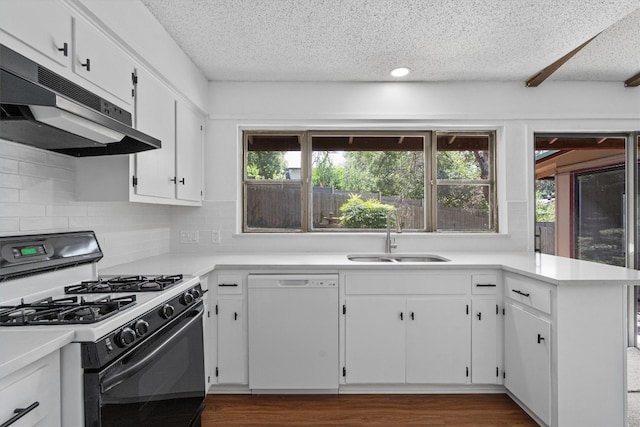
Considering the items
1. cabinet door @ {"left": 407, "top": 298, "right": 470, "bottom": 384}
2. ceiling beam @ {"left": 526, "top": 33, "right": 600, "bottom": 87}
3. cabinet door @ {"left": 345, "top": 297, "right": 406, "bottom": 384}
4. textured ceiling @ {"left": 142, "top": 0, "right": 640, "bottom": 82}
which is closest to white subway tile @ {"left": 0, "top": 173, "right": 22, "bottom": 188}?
textured ceiling @ {"left": 142, "top": 0, "right": 640, "bottom": 82}

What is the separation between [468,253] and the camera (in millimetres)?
3064

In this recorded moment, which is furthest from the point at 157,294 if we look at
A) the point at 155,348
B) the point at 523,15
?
the point at 523,15

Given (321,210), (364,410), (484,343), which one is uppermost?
(321,210)

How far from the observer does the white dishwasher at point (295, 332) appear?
244 cm

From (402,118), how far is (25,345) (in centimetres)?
287

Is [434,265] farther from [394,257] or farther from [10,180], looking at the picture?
[10,180]

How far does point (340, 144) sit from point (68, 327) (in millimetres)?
2578

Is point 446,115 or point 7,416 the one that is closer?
point 7,416

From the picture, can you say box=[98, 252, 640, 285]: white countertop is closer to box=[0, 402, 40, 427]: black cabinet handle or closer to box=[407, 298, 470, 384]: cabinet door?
box=[407, 298, 470, 384]: cabinet door

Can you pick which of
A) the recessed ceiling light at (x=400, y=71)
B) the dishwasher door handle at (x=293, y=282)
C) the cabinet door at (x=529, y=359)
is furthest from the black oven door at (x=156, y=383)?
the recessed ceiling light at (x=400, y=71)

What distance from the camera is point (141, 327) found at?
132 centimetres

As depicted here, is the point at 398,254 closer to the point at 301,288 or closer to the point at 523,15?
the point at 301,288

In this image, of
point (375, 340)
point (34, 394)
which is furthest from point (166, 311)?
point (375, 340)

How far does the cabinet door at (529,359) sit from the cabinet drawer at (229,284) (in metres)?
1.80
